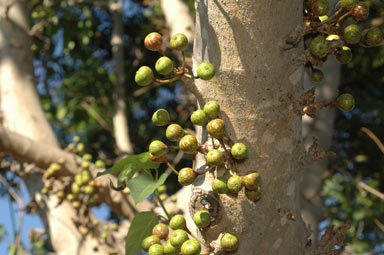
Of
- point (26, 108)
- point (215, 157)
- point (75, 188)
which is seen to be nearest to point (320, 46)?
point (215, 157)

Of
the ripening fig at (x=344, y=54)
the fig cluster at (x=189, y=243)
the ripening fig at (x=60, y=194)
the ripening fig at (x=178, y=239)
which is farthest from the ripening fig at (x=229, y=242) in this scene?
the ripening fig at (x=60, y=194)

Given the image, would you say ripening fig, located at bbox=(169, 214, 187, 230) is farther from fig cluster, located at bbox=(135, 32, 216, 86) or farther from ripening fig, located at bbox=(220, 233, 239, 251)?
fig cluster, located at bbox=(135, 32, 216, 86)

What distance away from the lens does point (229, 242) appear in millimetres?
1349

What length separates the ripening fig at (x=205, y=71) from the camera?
1300 millimetres

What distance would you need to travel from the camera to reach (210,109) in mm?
1332

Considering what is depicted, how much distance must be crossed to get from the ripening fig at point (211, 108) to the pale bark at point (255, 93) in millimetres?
52

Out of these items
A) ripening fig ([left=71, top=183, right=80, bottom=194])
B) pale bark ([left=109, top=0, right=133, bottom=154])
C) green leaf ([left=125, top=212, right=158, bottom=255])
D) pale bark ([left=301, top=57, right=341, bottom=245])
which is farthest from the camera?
pale bark ([left=109, top=0, right=133, bottom=154])

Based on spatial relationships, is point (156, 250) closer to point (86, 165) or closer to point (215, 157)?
point (215, 157)

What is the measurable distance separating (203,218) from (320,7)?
747 millimetres

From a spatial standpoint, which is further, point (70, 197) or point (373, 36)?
point (70, 197)

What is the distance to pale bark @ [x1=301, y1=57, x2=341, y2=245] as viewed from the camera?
351 cm

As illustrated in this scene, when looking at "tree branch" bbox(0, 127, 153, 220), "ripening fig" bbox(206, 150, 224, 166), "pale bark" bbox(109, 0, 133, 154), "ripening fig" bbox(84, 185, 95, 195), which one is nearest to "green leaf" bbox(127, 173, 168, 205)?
"ripening fig" bbox(206, 150, 224, 166)

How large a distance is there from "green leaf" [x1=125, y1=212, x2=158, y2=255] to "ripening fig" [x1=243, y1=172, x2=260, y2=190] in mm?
521

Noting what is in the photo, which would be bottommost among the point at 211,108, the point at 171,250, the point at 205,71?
the point at 171,250
